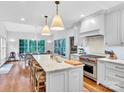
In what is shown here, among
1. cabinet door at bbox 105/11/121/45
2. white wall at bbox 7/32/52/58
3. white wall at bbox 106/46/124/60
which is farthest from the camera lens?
white wall at bbox 7/32/52/58

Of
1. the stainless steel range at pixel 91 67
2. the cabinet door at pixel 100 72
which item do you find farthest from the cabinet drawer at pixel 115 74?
the stainless steel range at pixel 91 67

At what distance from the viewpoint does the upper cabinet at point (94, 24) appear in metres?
3.99

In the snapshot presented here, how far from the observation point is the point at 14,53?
973 cm

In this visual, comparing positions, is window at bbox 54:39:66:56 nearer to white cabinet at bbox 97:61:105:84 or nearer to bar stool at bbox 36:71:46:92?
white cabinet at bbox 97:61:105:84

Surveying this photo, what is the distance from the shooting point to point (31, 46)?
35.7 ft

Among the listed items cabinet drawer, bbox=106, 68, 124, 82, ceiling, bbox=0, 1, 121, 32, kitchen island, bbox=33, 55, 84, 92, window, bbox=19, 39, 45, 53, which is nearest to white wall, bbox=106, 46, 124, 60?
cabinet drawer, bbox=106, 68, 124, 82

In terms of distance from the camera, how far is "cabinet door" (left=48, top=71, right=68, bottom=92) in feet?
7.16

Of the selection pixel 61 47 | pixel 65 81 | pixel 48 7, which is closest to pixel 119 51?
pixel 65 81

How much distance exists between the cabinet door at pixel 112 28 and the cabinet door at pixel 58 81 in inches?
85.3

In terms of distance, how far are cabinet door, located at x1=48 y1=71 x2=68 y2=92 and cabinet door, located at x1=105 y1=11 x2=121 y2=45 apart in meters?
2.17

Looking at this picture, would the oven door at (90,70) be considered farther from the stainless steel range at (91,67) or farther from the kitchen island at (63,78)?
the kitchen island at (63,78)

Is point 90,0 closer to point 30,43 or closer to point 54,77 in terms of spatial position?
point 54,77

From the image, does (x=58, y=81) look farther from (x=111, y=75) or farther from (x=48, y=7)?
(x=48, y=7)

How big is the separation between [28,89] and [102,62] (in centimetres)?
246
